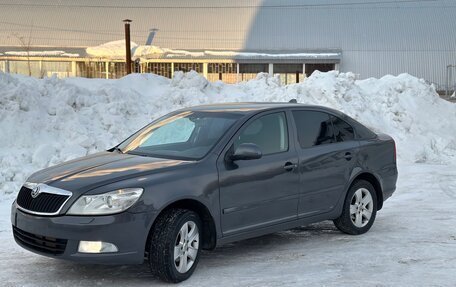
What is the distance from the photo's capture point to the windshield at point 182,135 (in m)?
5.62

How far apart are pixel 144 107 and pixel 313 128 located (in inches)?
329

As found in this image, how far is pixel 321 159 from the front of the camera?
6.30m

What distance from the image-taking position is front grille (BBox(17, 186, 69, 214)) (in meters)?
4.73

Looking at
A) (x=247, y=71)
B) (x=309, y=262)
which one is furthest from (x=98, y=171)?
(x=247, y=71)

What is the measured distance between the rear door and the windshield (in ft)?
2.94

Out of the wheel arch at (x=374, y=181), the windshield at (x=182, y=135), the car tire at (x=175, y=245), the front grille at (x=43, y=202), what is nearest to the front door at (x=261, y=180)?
the windshield at (x=182, y=135)

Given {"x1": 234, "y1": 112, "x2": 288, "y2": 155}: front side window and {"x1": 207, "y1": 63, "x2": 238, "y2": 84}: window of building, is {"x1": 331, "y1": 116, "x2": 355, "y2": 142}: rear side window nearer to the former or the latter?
{"x1": 234, "y1": 112, "x2": 288, "y2": 155}: front side window

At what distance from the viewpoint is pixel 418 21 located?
4412cm

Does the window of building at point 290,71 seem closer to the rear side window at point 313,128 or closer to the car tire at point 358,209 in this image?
the car tire at point 358,209

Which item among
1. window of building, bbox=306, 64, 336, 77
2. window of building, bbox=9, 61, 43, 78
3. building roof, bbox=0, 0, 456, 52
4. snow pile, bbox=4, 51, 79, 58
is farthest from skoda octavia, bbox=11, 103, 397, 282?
window of building, bbox=9, 61, 43, 78

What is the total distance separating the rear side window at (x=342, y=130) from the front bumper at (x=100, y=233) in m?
2.89

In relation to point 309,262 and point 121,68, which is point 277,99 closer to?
point 309,262

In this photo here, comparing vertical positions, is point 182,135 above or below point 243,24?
below

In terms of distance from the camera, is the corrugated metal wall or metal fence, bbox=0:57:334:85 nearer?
metal fence, bbox=0:57:334:85
